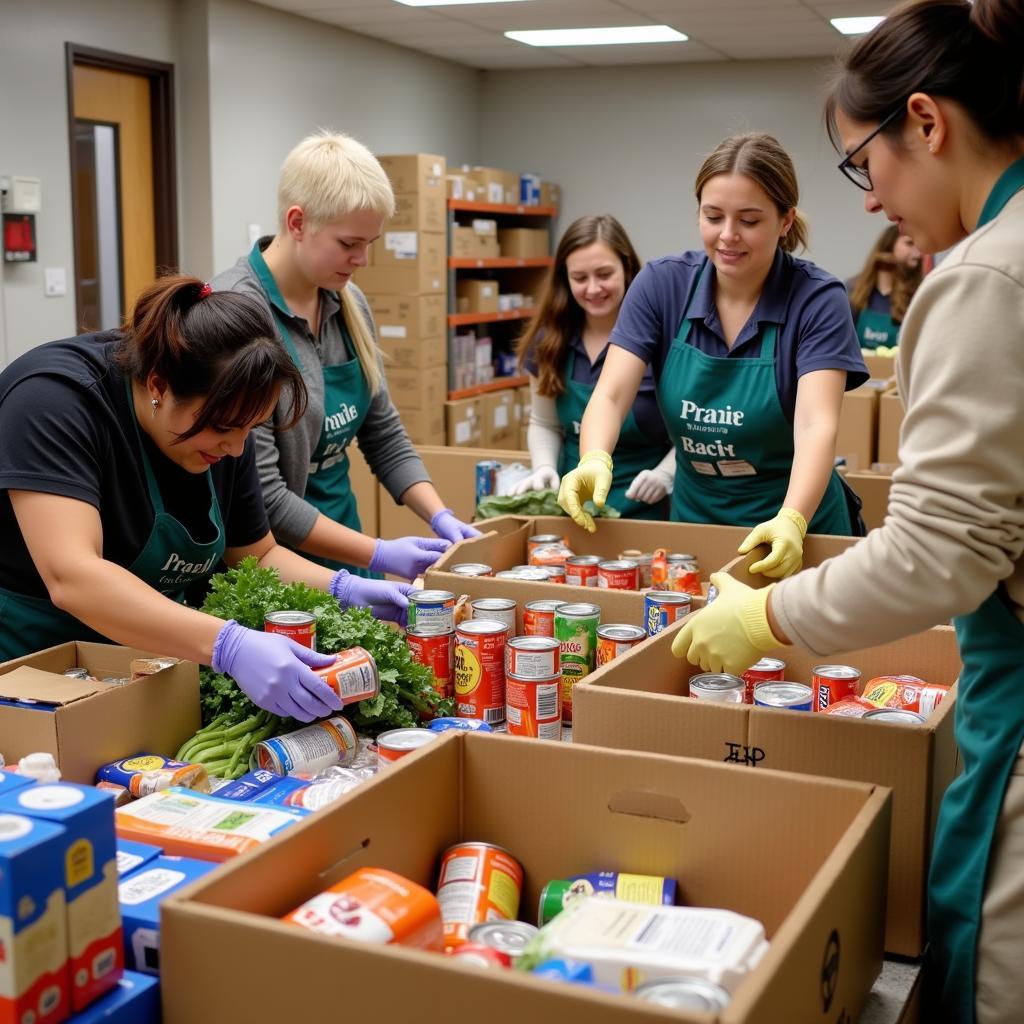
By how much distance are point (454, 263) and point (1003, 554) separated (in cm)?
681

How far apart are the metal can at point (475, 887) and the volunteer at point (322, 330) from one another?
1.30 m

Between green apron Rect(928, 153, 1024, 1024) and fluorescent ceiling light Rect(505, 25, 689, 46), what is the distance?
6.78 meters

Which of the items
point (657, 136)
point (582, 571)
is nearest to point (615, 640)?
point (582, 571)

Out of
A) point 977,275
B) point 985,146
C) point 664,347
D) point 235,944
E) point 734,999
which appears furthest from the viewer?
point 664,347

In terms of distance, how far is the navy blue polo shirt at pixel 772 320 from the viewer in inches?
103

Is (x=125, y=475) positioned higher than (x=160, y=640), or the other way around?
(x=125, y=475)

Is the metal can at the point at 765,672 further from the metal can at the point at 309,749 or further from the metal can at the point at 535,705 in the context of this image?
the metal can at the point at 309,749

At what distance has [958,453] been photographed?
1.15 meters

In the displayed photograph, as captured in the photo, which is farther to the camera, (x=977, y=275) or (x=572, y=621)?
(x=572, y=621)

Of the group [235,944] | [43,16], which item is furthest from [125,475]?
[43,16]

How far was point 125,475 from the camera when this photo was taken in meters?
1.99

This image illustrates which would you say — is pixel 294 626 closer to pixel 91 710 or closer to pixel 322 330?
pixel 91 710

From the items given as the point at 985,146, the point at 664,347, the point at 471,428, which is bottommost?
the point at 471,428

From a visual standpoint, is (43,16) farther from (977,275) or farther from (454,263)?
(977,275)
